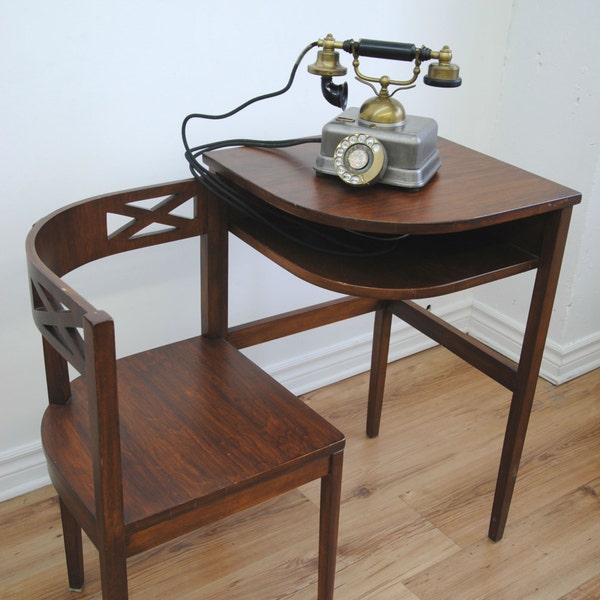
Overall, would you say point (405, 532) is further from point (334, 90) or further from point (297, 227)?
point (334, 90)

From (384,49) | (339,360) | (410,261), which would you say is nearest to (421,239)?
(410,261)

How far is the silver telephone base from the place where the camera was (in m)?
1.35

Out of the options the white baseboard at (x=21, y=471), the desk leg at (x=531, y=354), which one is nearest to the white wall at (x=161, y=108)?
the white baseboard at (x=21, y=471)

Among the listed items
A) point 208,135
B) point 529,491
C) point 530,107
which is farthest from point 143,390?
point 530,107

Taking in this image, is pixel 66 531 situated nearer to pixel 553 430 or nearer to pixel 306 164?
pixel 306 164

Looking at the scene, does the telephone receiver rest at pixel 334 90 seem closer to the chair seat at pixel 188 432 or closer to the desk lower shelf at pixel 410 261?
the desk lower shelf at pixel 410 261

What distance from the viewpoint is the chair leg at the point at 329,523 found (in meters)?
1.35

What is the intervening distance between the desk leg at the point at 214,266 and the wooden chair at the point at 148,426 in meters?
0.02

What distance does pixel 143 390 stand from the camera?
1428 millimetres

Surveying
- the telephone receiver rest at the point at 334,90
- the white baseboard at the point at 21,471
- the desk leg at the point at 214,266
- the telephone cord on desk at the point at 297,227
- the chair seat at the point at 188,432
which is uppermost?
the telephone receiver rest at the point at 334,90

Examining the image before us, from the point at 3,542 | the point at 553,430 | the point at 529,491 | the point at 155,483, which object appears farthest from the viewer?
the point at 553,430

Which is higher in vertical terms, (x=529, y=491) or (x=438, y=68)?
(x=438, y=68)

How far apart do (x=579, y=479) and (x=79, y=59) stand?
1.46m

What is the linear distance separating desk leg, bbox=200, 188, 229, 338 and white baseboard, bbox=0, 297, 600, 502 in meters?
0.58
